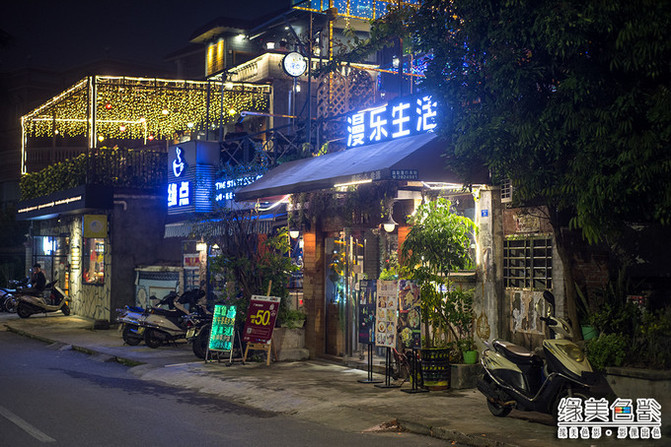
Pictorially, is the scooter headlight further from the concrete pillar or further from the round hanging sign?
the round hanging sign

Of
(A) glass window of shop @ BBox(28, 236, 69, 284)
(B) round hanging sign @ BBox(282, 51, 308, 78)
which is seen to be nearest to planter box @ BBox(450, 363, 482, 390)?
(B) round hanging sign @ BBox(282, 51, 308, 78)

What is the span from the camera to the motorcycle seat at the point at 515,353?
9.78 m

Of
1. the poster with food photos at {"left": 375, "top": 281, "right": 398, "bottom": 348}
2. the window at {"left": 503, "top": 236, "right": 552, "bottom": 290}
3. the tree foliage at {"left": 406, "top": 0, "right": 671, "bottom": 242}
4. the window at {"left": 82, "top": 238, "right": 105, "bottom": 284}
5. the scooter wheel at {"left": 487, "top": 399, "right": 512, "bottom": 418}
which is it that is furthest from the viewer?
the window at {"left": 82, "top": 238, "right": 105, "bottom": 284}

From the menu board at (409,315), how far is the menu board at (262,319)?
3.34m

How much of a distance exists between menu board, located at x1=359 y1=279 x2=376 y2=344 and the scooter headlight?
14.3 ft

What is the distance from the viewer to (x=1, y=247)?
1608 inches

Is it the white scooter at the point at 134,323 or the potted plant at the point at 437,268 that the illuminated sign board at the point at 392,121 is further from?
the white scooter at the point at 134,323

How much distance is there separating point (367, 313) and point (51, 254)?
70.8ft

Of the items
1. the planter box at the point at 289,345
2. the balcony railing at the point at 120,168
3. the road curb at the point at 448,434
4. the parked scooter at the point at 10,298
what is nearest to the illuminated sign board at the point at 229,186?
the planter box at the point at 289,345

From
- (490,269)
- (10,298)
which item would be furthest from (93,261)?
(490,269)

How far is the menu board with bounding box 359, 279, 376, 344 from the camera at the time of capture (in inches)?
516

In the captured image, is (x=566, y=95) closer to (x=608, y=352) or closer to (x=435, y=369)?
(x=608, y=352)

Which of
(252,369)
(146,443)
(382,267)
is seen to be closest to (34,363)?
(252,369)

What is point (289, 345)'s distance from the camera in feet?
53.0
